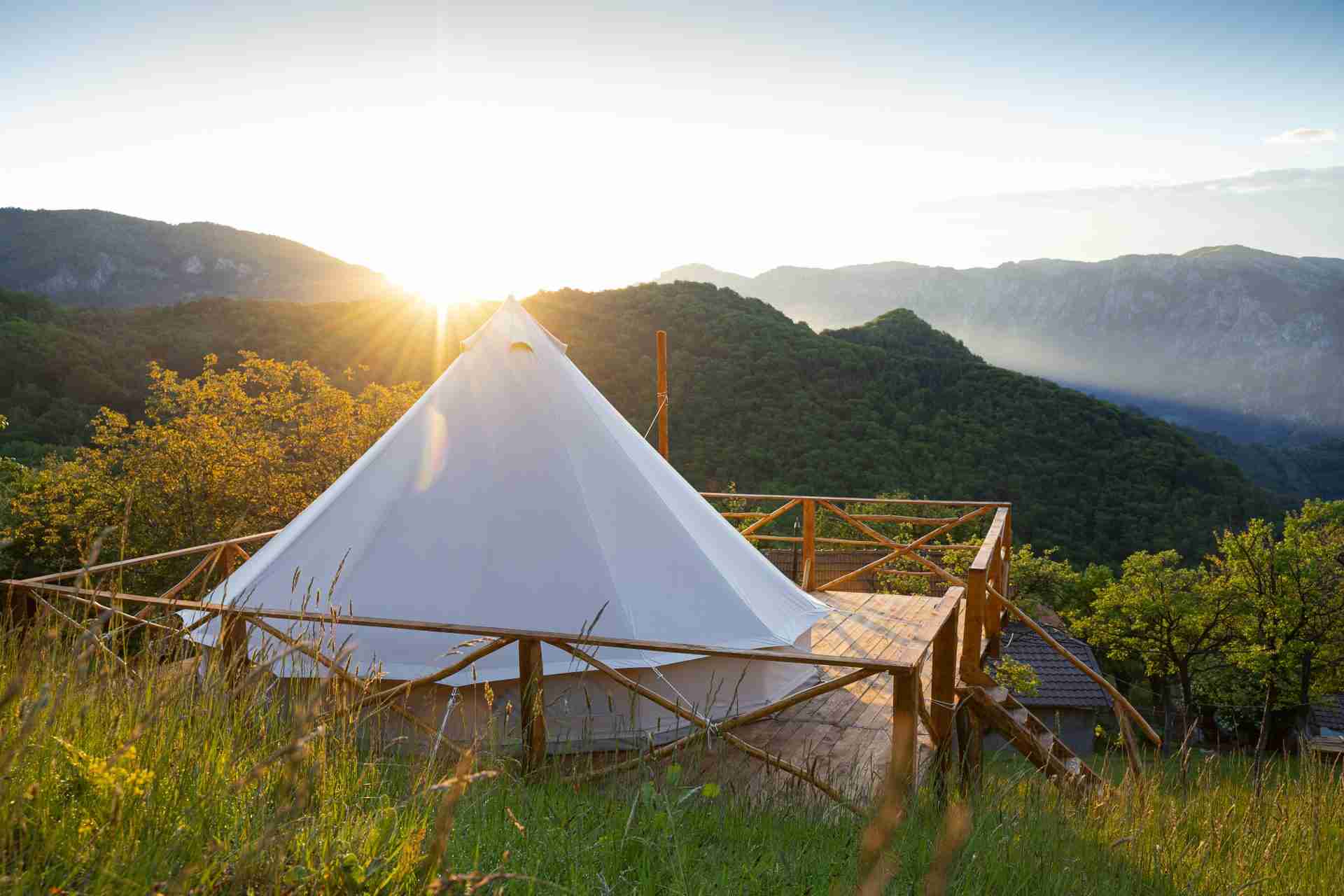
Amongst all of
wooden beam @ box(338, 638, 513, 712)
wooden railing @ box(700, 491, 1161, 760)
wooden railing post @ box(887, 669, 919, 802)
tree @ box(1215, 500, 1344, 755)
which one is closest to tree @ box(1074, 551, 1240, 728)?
tree @ box(1215, 500, 1344, 755)

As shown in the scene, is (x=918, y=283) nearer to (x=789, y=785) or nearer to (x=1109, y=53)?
(x=1109, y=53)

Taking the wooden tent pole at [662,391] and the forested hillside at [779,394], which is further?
the forested hillside at [779,394]

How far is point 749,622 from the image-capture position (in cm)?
452

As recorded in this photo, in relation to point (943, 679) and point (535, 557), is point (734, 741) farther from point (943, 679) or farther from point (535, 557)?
point (535, 557)

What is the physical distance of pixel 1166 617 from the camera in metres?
21.4

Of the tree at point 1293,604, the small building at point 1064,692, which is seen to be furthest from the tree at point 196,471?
the tree at point 1293,604

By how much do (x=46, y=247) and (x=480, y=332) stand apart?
40.4 m

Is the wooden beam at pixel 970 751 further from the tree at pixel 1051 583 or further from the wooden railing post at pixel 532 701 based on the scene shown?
the tree at pixel 1051 583

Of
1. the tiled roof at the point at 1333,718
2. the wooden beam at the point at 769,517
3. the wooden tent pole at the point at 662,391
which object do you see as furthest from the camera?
the tiled roof at the point at 1333,718

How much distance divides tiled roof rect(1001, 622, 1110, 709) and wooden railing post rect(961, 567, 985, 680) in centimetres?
1730

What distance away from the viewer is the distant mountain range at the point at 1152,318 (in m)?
113

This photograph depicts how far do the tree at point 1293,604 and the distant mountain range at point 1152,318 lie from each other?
87433 millimetres

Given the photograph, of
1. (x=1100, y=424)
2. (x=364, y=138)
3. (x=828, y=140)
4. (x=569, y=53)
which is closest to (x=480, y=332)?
(x=364, y=138)

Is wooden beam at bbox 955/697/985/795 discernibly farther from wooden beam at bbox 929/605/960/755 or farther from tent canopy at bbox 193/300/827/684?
tent canopy at bbox 193/300/827/684
